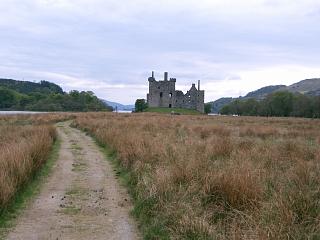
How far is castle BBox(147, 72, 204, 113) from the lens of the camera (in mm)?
100562

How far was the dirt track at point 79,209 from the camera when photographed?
6.23m

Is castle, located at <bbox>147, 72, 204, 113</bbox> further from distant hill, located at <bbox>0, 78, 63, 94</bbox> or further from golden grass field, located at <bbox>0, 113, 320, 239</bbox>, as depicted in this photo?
distant hill, located at <bbox>0, 78, 63, 94</bbox>

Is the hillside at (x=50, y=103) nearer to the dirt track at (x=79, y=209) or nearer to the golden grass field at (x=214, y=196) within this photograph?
the dirt track at (x=79, y=209)

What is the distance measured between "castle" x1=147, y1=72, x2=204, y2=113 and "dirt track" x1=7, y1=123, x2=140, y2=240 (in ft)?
291

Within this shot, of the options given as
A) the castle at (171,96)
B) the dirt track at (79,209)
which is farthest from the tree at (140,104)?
the dirt track at (79,209)

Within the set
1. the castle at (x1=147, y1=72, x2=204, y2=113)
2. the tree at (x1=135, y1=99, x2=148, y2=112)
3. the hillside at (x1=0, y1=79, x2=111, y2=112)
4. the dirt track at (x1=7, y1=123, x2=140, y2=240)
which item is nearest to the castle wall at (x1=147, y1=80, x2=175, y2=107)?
the castle at (x1=147, y1=72, x2=204, y2=113)

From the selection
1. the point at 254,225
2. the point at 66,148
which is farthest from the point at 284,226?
the point at 66,148

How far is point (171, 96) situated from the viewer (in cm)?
10150

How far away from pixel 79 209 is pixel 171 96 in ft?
309

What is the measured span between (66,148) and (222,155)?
7.03m

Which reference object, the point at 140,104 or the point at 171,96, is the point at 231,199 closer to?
the point at 171,96

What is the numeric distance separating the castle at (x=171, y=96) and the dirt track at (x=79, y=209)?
88.8m

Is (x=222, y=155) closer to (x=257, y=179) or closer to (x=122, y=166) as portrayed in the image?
(x=122, y=166)

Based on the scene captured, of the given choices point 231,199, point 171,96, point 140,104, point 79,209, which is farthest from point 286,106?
point 231,199
